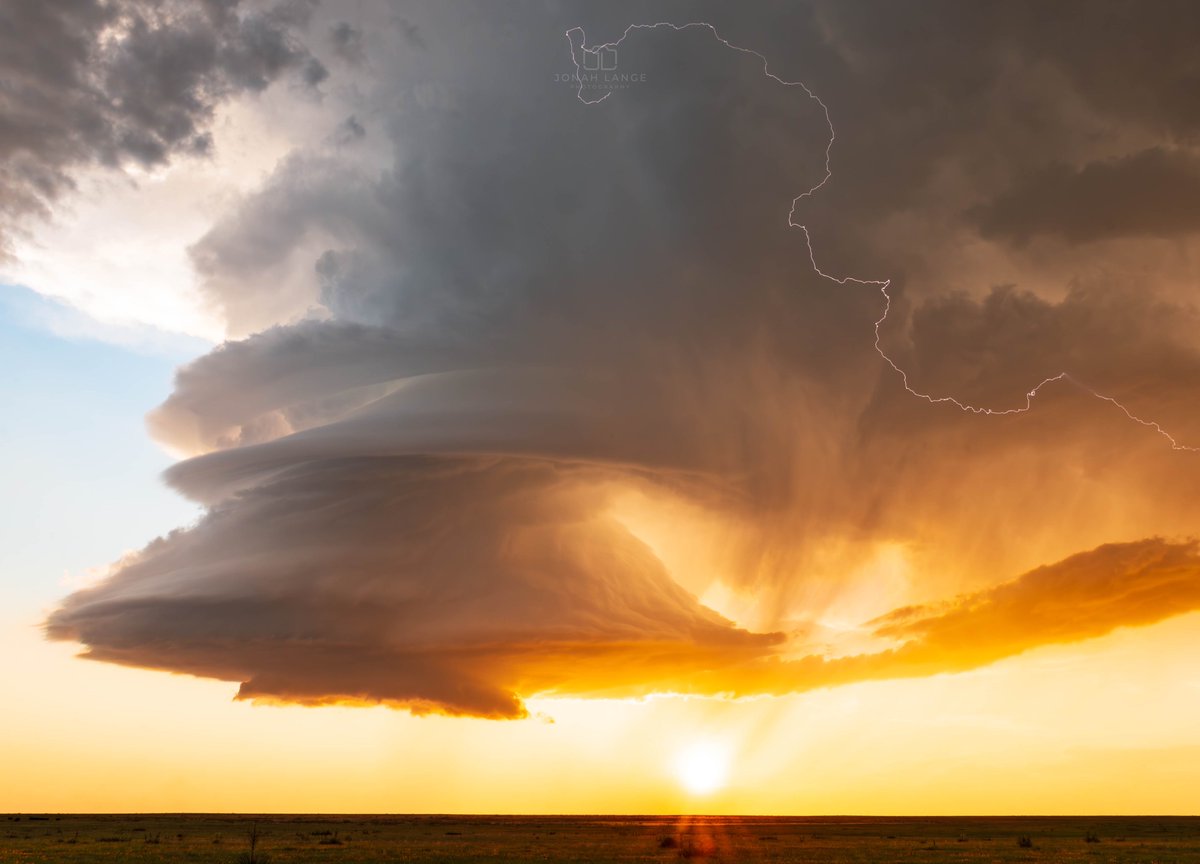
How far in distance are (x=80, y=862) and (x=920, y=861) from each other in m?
60.8

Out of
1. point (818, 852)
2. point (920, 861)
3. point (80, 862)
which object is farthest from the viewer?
point (818, 852)

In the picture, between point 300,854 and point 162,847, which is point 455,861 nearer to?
point 300,854

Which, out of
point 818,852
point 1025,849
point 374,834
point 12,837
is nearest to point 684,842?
point 818,852

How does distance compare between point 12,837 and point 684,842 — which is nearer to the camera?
point 684,842

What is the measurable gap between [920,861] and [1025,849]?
1899cm

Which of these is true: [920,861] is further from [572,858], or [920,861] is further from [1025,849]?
[572,858]

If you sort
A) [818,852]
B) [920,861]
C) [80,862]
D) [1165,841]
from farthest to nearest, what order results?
[1165,841]
[818,852]
[920,861]
[80,862]

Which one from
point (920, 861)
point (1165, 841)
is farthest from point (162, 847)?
point (1165, 841)

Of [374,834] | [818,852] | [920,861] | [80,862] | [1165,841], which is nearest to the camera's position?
[80,862]

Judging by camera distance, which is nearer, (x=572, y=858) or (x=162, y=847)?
(x=572, y=858)

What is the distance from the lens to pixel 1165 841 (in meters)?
100

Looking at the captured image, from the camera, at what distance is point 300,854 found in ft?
258

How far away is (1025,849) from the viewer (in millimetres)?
87500

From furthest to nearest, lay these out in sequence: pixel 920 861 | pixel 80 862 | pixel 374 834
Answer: pixel 374 834, pixel 920 861, pixel 80 862
